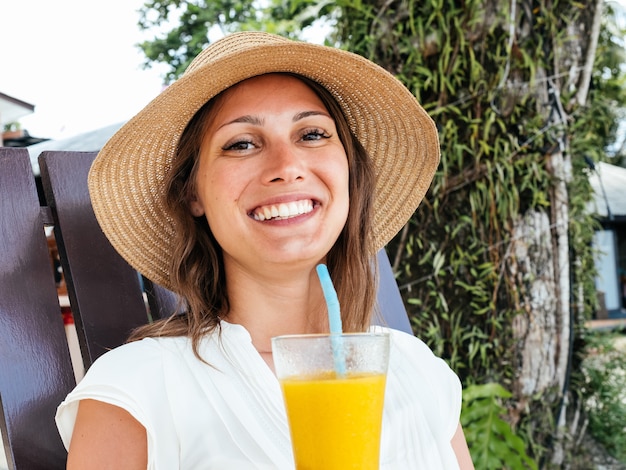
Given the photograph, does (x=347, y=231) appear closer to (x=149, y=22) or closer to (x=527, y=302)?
(x=527, y=302)

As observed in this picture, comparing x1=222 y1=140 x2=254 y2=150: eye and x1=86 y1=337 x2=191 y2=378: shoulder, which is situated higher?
x1=222 y1=140 x2=254 y2=150: eye

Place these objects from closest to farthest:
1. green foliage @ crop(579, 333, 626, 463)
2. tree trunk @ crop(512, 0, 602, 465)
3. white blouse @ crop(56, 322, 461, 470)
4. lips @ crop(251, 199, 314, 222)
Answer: white blouse @ crop(56, 322, 461, 470), lips @ crop(251, 199, 314, 222), tree trunk @ crop(512, 0, 602, 465), green foliage @ crop(579, 333, 626, 463)

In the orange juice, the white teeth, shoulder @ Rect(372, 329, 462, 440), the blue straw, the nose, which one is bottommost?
shoulder @ Rect(372, 329, 462, 440)

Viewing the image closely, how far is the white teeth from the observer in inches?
61.4

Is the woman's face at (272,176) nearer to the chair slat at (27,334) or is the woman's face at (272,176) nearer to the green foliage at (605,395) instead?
the chair slat at (27,334)

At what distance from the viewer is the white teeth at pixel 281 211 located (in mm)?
1559

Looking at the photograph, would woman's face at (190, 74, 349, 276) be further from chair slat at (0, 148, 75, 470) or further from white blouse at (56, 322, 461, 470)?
chair slat at (0, 148, 75, 470)

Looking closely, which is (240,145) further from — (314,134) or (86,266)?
(86,266)

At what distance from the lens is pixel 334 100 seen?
1.85m

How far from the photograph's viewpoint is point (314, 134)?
5.60 feet

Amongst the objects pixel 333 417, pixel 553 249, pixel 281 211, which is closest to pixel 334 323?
pixel 333 417

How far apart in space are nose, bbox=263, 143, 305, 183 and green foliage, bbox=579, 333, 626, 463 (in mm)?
2260

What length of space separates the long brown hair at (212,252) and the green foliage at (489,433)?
1.24 meters

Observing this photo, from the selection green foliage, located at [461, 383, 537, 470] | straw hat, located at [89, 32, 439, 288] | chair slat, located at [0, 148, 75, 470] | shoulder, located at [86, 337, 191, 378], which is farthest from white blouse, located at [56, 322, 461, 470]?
green foliage, located at [461, 383, 537, 470]
